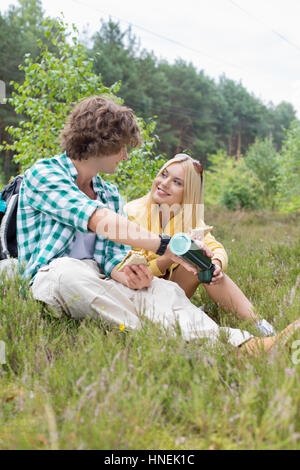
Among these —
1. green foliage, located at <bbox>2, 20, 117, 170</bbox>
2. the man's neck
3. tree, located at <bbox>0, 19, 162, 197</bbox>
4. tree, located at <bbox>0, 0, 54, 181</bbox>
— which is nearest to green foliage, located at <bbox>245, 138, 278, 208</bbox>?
tree, located at <bbox>0, 0, 54, 181</bbox>

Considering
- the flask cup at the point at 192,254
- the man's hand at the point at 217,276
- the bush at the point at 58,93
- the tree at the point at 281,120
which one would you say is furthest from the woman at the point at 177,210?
the tree at the point at 281,120

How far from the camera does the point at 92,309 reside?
2559 millimetres

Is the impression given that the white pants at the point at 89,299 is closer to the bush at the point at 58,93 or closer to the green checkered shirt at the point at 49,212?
the green checkered shirt at the point at 49,212

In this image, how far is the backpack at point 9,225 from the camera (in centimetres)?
287

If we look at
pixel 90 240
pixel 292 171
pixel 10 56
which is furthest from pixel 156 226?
pixel 10 56

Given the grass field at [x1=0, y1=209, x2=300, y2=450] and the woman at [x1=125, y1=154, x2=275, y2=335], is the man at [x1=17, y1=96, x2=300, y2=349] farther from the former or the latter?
the woman at [x1=125, y1=154, x2=275, y2=335]

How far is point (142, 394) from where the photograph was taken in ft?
5.50

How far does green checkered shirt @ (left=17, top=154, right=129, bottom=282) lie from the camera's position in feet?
8.58

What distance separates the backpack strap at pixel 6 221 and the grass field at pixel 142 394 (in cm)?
64

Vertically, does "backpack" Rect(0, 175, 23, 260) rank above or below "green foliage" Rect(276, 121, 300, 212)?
below

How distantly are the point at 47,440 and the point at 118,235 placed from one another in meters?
1.34

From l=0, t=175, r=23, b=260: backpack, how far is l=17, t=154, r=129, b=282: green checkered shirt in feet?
0.20
